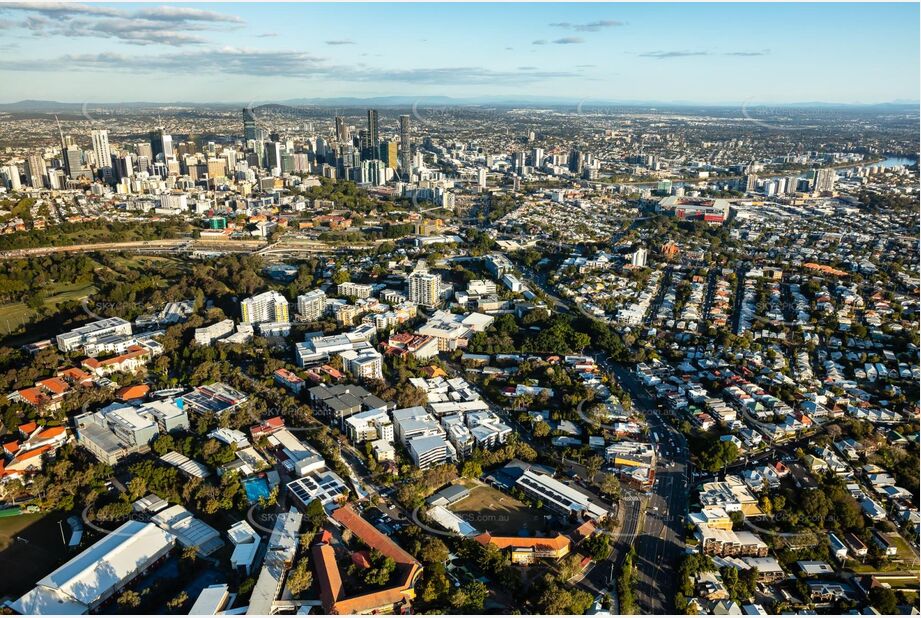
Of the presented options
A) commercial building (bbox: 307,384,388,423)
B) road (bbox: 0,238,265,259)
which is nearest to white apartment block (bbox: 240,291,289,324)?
commercial building (bbox: 307,384,388,423)

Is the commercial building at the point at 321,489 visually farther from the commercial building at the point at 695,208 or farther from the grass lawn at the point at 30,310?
the commercial building at the point at 695,208

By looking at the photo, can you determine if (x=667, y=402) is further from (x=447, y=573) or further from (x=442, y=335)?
(x=447, y=573)

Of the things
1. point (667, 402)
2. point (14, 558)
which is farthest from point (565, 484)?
point (14, 558)

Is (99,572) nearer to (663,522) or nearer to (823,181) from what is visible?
(663,522)

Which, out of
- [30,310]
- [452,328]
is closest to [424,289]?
[452,328]

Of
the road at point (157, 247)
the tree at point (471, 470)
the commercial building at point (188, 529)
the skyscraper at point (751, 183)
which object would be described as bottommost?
the commercial building at point (188, 529)

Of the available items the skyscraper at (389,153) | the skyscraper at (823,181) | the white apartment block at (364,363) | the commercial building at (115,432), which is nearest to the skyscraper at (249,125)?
the skyscraper at (389,153)
